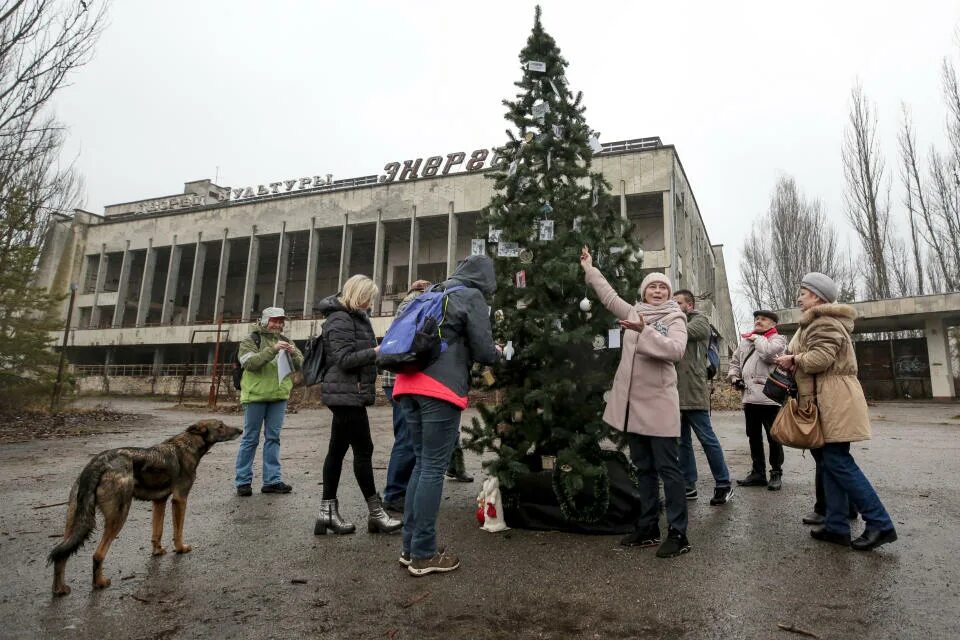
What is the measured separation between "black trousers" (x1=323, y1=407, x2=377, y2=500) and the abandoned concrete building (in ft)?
91.7

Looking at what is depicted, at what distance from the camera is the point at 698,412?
17.4 ft

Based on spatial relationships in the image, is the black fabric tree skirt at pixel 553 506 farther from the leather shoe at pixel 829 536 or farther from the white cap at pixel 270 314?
the white cap at pixel 270 314

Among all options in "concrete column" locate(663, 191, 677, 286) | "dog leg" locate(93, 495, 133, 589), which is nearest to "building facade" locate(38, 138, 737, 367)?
"concrete column" locate(663, 191, 677, 286)

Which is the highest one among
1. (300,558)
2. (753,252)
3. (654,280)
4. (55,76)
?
(753,252)

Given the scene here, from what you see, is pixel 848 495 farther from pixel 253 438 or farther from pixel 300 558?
pixel 253 438

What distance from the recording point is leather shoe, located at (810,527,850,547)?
3.91m

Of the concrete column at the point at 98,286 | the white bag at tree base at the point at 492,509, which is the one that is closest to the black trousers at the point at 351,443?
the white bag at tree base at the point at 492,509

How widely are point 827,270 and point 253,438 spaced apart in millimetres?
37577

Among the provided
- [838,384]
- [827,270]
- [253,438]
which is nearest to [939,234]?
[827,270]

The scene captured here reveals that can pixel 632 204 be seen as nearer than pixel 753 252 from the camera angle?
Yes

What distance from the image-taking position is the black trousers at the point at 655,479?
3.77 meters

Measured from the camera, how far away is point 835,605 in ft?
9.39

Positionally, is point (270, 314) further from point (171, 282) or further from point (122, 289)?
point (122, 289)

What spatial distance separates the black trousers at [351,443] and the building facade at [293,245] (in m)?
28.2
